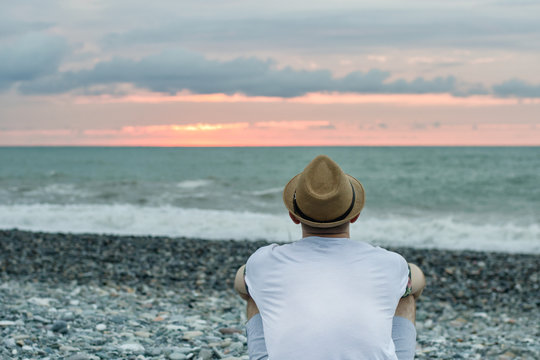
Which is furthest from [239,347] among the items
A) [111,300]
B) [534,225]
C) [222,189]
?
[222,189]

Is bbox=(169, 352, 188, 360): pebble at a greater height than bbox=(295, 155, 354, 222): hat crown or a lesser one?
lesser

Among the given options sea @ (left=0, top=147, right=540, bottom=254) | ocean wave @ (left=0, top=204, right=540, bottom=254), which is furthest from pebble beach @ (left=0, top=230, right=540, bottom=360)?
ocean wave @ (left=0, top=204, right=540, bottom=254)

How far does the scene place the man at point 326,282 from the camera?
2439mm

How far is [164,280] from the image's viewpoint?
9180 mm

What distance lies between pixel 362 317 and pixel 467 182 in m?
38.6

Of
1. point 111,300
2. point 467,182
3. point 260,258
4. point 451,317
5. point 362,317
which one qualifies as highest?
point 260,258

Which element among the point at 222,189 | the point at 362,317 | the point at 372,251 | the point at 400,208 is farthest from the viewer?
the point at 222,189

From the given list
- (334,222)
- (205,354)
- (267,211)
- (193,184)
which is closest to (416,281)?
(334,222)

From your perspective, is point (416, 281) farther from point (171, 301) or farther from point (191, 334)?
point (171, 301)

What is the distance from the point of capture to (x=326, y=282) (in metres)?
2.49

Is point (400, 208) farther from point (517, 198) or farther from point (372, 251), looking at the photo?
point (372, 251)

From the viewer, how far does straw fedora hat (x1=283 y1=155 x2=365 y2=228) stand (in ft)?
8.48

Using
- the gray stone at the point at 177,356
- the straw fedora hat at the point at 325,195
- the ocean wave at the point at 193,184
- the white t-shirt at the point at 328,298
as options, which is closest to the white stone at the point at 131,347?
the gray stone at the point at 177,356

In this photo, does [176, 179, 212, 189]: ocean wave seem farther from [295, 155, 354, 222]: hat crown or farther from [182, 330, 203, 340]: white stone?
[295, 155, 354, 222]: hat crown
